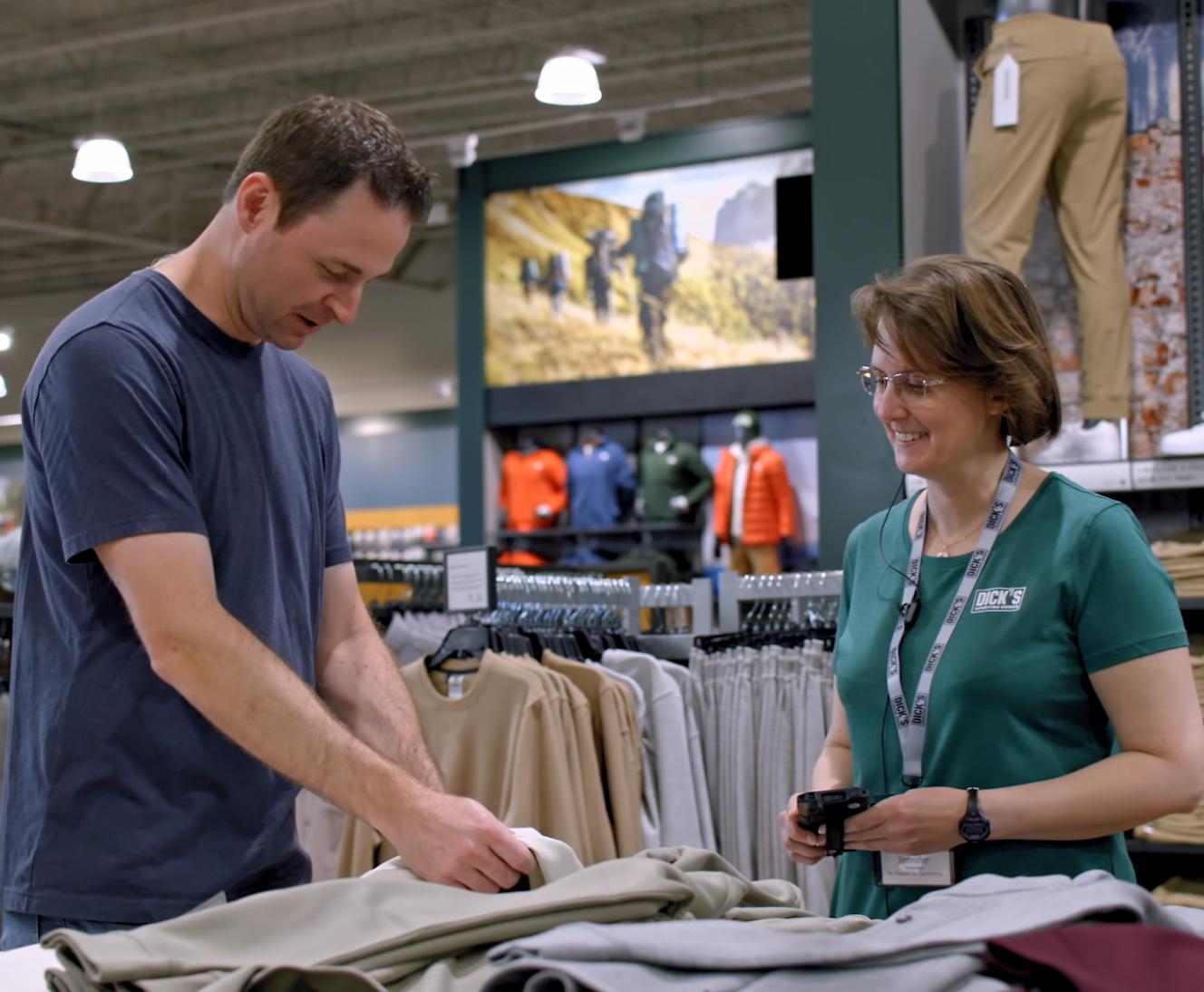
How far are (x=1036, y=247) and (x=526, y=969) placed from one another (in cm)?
415

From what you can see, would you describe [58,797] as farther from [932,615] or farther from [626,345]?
[626,345]

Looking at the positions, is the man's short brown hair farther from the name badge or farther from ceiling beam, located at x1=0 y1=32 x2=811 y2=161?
ceiling beam, located at x1=0 y1=32 x2=811 y2=161

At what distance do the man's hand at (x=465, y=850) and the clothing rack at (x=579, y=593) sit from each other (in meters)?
2.64

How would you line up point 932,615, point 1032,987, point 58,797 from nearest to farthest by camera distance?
point 1032,987 < point 58,797 < point 932,615

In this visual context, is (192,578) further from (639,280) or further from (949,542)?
(639,280)

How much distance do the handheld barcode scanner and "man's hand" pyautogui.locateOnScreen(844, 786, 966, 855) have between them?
0.03m

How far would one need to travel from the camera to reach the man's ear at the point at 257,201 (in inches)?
61.9

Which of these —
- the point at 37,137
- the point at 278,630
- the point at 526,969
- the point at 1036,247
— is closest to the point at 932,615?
the point at 278,630

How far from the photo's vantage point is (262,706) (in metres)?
1.41

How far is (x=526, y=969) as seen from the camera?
3.04 ft

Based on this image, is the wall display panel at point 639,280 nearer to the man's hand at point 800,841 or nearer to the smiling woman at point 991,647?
the smiling woman at point 991,647

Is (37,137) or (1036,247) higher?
(37,137)

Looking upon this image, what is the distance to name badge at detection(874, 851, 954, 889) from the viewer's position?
5.63ft

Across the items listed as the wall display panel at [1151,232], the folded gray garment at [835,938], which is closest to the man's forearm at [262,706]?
the folded gray garment at [835,938]
